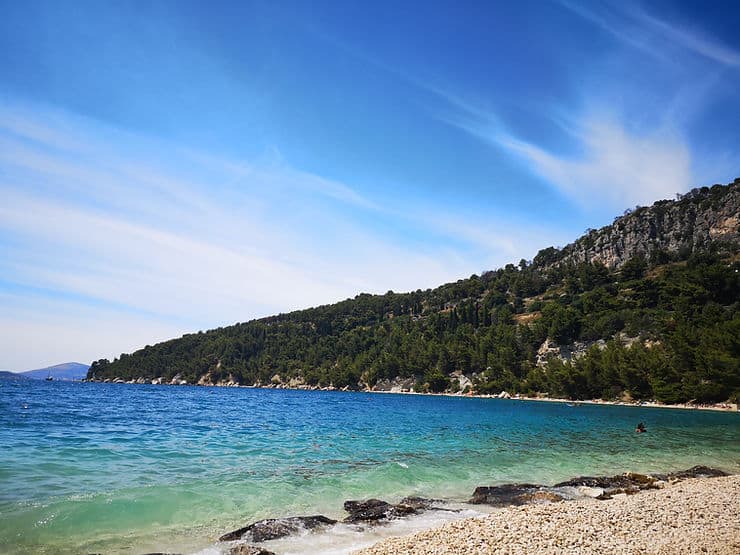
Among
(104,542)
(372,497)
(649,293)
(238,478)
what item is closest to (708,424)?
(372,497)

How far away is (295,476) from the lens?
1850 centimetres

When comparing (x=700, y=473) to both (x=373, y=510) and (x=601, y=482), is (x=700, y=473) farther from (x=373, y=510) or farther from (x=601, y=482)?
(x=373, y=510)

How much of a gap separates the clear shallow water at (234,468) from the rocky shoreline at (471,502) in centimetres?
97

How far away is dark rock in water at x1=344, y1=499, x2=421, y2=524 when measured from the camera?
1291cm

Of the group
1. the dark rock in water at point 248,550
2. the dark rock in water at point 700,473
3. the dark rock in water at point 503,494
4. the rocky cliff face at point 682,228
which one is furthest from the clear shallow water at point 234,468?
the rocky cliff face at point 682,228

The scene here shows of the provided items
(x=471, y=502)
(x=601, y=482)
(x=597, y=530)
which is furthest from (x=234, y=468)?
(x=601, y=482)

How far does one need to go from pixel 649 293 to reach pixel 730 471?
11931cm

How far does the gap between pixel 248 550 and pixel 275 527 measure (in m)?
1.78

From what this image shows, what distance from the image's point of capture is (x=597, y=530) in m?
9.98

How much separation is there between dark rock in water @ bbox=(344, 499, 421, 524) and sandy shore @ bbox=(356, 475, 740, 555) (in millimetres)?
2730

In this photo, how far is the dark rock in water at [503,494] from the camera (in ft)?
48.6

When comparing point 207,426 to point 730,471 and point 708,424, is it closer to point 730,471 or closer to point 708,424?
point 730,471

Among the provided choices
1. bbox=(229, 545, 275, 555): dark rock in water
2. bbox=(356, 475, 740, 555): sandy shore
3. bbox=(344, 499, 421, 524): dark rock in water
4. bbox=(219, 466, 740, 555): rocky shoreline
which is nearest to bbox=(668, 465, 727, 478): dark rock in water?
bbox=(219, 466, 740, 555): rocky shoreline

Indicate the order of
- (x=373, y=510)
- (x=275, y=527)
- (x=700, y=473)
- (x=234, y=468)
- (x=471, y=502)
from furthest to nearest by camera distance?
(x=700, y=473)
(x=234, y=468)
(x=471, y=502)
(x=373, y=510)
(x=275, y=527)
